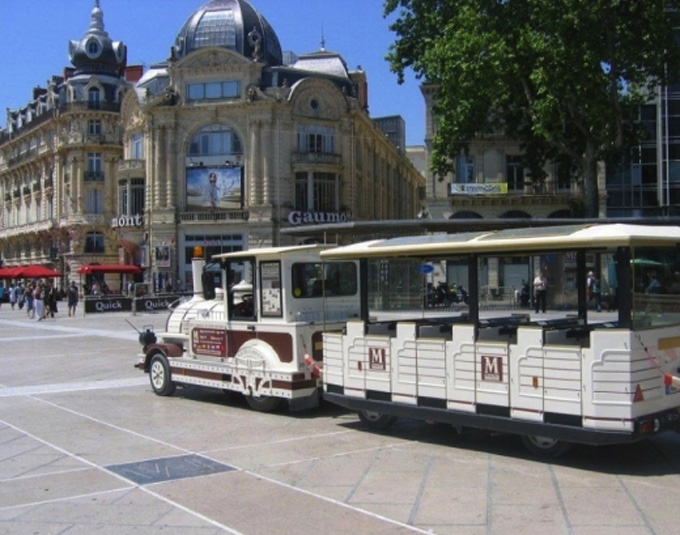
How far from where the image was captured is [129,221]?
58.6 meters

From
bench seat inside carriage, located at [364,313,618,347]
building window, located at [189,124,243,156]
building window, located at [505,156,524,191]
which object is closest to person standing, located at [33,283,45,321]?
building window, located at [189,124,243,156]

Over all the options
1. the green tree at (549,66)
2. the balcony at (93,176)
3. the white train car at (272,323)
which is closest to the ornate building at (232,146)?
the balcony at (93,176)

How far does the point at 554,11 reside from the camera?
78.7ft

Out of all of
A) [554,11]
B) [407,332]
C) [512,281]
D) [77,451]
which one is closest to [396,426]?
[407,332]

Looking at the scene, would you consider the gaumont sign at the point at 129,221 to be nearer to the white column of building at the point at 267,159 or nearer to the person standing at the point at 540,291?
the white column of building at the point at 267,159

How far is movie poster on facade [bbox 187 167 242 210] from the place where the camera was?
2174 inches

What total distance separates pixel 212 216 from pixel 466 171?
57.9ft

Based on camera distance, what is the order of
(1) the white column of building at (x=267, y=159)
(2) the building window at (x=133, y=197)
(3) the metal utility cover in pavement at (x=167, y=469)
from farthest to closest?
(2) the building window at (x=133, y=197)
(1) the white column of building at (x=267, y=159)
(3) the metal utility cover in pavement at (x=167, y=469)

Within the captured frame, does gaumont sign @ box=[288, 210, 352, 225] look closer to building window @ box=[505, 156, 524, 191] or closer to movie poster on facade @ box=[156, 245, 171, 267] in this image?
movie poster on facade @ box=[156, 245, 171, 267]

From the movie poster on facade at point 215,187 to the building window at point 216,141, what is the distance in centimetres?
118

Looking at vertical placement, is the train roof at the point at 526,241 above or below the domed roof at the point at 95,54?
below

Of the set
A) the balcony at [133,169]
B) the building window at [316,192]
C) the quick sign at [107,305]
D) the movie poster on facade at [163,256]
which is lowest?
the quick sign at [107,305]

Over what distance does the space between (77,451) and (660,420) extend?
661 cm

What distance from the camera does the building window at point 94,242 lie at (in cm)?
7138
